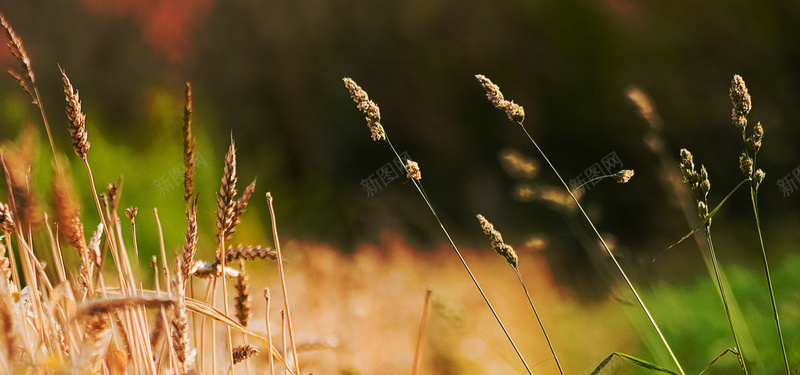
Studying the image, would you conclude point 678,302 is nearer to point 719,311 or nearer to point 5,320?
point 719,311

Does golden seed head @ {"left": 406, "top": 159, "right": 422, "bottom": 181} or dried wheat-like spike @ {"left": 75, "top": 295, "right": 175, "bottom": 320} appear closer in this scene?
dried wheat-like spike @ {"left": 75, "top": 295, "right": 175, "bottom": 320}

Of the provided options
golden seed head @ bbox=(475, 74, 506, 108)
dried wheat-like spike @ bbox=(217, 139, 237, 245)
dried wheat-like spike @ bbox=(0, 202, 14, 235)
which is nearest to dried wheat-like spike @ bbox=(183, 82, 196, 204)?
dried wheat-like spike @ bbox=(217, 139, 237, 245)

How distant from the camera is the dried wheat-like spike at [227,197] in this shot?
1.42 feet

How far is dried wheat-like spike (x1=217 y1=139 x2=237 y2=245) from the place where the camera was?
1.42 ft

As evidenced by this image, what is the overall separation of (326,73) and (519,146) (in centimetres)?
Result: 63

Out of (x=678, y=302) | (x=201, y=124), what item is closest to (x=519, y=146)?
(x=678, y=302)

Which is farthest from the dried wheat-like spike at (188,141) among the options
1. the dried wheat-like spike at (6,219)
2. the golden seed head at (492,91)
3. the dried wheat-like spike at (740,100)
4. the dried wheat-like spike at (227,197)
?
the dried wheat-like spike at (740,100)

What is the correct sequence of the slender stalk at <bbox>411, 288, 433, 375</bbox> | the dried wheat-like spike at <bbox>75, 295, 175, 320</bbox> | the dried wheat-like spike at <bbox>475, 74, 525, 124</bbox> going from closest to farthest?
the dried wheat-like spike at <bbox>75, 295, 175, 320</bbox> < the slender stalk at <bbox>411, 288, 433, 375</bbox> < the dried wheat-like spike at <bbox>475, 74, 525, 124</bbox>

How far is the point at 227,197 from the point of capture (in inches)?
17.5

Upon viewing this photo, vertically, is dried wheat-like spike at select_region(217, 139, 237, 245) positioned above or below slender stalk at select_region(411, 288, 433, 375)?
above

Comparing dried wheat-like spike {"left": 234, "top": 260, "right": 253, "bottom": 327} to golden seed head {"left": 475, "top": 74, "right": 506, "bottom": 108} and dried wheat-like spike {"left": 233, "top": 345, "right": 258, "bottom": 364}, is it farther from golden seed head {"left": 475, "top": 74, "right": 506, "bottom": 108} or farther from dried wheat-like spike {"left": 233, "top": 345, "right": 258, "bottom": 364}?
golden seed head {"left": 475, "top": 74, "right": 506, "bottom": 108}

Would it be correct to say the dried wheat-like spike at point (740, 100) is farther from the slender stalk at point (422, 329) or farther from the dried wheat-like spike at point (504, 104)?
the slender stalk at point (422, 329)

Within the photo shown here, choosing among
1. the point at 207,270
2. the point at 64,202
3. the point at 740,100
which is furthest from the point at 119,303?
the point at 740,100

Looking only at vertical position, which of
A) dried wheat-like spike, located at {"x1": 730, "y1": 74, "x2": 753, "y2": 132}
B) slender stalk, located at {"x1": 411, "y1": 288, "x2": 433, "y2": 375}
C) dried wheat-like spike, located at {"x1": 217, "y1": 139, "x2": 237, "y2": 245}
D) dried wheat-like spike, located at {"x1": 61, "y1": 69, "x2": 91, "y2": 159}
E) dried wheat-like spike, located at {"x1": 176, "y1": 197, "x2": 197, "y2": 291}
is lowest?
slender stalk, located at {"x1": 411, "y1": 288, "x2": 433, "y2": 375}
